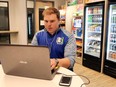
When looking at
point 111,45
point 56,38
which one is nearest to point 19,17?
point 111,45

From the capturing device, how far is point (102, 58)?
3.85 m

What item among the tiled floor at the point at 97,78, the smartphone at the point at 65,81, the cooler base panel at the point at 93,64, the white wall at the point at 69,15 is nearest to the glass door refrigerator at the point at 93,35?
the cooler base panel at the point at 93,64

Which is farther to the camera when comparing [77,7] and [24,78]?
[77,7]

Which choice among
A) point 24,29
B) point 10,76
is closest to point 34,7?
point 24,29

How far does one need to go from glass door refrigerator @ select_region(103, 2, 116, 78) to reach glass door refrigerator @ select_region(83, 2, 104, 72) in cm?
18

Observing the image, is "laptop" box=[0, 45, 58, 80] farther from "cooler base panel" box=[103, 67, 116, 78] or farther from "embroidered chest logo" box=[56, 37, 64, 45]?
"cooler base panel" box=[103, 67, 116, 78]

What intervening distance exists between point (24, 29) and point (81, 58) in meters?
2.38

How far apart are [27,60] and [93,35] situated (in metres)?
3.40

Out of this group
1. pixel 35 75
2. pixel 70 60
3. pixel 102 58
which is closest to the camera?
pixel 35 75

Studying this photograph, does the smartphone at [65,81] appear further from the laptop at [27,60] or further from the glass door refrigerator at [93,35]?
the glass door refrigerator at [93,35]

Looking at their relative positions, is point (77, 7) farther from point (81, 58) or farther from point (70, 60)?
point (70, 60)

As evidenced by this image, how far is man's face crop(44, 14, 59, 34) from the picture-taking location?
188 cm

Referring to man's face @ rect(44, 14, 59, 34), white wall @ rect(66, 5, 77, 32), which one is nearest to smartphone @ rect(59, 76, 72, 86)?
man's face @ rect(44, 14, 59, 34)

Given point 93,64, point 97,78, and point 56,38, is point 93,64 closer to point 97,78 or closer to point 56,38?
point 97,78
